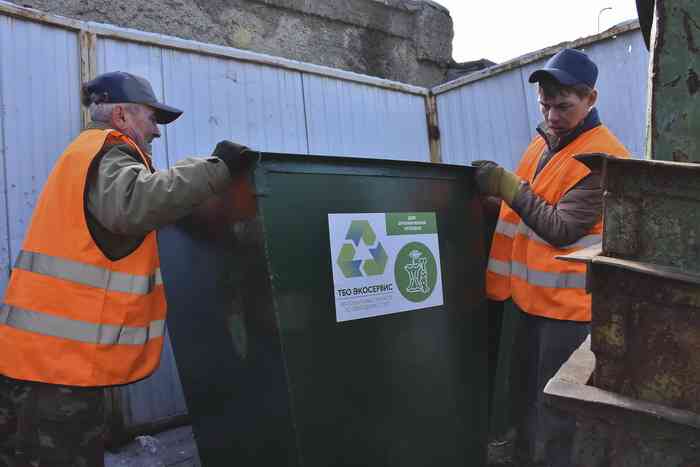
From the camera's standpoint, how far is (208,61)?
10.9ft

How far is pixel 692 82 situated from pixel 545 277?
1222 mm

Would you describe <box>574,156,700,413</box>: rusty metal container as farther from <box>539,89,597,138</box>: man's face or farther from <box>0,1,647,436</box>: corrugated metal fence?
<box>0,1,647,436</box>: corrugated metal fence

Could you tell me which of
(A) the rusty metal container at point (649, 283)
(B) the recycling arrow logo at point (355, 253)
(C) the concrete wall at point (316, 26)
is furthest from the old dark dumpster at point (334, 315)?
(C) the concrete wall at point (316, 26)

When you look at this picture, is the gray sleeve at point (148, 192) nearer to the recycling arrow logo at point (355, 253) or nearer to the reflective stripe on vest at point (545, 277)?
the recycling arrow logo at point (355, 253)

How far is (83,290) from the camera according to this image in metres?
1.82

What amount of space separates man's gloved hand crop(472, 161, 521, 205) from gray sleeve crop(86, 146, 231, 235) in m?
1.10

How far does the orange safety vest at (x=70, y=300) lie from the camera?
179cm

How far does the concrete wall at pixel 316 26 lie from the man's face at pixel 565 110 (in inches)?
118

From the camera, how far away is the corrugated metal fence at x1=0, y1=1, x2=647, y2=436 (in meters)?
2.67

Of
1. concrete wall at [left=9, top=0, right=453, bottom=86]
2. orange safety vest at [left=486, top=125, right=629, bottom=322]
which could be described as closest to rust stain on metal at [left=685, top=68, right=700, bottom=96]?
orange safety vest at [left=486, top=125, right=629, bottom=322]

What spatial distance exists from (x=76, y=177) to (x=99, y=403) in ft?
2.57

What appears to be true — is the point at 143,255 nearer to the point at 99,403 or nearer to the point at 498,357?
the point at 99,403

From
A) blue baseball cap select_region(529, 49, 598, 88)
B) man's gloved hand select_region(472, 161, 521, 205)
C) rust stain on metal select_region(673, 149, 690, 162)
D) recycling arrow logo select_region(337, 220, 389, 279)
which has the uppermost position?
blue baseball cap select_region(529, 49, 598, 88)

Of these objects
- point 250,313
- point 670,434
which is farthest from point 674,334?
point 250,313
